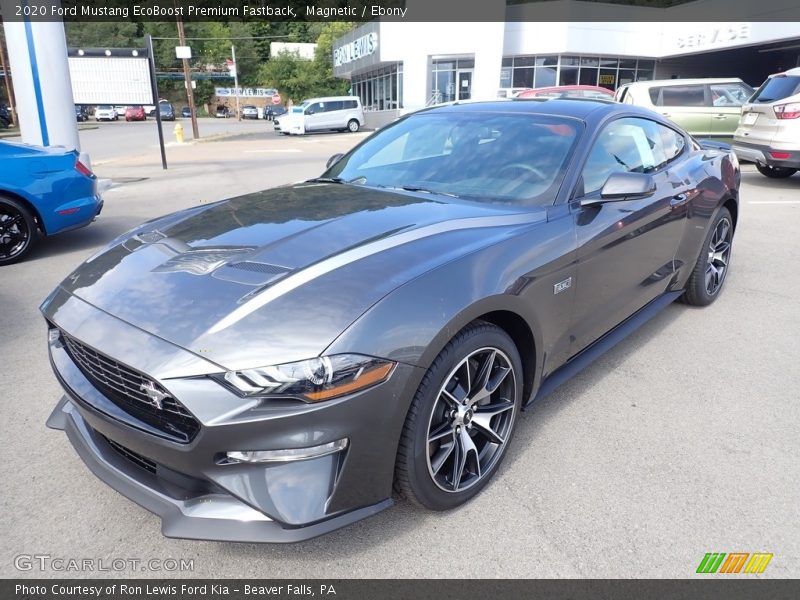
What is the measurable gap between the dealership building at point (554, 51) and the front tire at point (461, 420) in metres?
29.9

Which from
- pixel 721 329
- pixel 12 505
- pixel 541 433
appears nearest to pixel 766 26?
pixel 721 329

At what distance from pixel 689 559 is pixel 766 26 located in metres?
30.8

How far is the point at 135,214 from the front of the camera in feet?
29.5

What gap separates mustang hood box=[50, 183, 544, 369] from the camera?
6.37 ft

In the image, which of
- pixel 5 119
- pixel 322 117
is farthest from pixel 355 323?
pixel 5 119

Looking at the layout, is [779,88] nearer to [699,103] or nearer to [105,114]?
[699,103]

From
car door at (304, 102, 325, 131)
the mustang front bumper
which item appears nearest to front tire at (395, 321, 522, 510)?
the mustang front bumper

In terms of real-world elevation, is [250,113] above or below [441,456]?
below

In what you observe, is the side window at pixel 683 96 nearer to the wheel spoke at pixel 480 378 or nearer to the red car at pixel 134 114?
the wheel spoke at pixel 480 378

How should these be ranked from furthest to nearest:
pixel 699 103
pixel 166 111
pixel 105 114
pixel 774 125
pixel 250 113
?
pixel 250 113 → pixel 105 114 → pixel 166 111 → pixel 699 103 → pixel 774 125

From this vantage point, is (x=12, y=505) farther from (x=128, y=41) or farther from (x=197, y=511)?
(x=128, y=41)

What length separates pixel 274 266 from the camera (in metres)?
2.27

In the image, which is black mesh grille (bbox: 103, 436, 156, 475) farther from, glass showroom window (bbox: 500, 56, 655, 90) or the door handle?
glass showroom window (bbox: 500, 56, 655, 90)

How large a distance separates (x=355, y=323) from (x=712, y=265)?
3.92 meters
